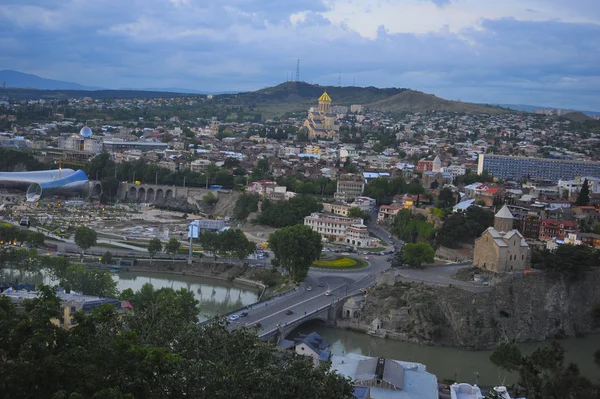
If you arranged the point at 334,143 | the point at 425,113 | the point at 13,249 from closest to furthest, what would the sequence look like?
the point at 13,249, the point at 334,143, the point at 425,113

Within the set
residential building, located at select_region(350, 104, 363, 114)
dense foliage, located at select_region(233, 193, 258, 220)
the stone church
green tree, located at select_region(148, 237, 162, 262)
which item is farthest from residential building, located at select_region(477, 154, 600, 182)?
residential building, located at select_region(350, 104, 363, 114)

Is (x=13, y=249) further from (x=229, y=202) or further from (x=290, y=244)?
(x=229, y=202)

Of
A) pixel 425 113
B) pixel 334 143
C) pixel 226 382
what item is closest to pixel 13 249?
pixel 226 382

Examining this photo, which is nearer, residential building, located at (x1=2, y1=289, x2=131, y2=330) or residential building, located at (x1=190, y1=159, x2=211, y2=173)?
residential building, located at (x1=2, y1=289, x2=131, y2=330)

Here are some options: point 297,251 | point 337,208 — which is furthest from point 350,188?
point 297,251

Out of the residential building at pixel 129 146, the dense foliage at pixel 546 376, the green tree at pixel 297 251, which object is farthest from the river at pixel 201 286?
the residential building at pixel 129 146

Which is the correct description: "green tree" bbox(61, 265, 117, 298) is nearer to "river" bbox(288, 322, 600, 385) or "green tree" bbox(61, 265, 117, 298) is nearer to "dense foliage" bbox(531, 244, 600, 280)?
"river" bbox(288, 322, 600, 385)

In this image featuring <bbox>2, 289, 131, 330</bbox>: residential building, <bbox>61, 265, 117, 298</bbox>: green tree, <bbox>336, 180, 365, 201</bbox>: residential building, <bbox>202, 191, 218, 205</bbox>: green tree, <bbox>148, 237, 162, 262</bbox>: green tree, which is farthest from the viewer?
<bbox>202, 191, 218, 205</bbox>: green tree
